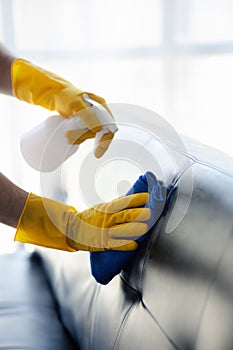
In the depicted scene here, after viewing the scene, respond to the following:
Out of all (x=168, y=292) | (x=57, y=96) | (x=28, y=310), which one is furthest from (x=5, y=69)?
(x=168, y=292)

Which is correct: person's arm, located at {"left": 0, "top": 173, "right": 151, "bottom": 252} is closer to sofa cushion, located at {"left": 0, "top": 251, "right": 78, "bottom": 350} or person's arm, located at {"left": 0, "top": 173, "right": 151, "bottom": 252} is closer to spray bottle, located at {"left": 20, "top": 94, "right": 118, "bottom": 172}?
spray bottle, located at {"left": 20, "top": 94, "right": 118, "bottom": 172}

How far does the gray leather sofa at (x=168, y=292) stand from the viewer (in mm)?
820

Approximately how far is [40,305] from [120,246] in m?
0.57

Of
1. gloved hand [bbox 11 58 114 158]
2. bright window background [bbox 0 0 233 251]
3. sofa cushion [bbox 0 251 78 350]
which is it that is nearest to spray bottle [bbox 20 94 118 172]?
gloved hand [bbox 11 58 114 158]

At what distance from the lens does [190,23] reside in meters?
2.62

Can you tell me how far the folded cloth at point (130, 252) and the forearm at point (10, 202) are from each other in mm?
183

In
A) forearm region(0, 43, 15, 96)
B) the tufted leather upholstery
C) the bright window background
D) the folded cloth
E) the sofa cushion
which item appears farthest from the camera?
the bright window background

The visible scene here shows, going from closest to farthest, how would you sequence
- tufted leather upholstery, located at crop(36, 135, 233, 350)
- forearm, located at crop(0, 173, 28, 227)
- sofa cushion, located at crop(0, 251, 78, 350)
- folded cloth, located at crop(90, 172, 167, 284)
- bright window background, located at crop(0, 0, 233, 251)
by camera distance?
tufted leather upholstery, located at crop(36, 135, 233, 350), folded cloth, located at crop(90, 172, 167, 284), forearm, located at crop(0, 173, 28, 227), sofa cushion, located at crop(0, 251, 78, 350), bright window background, located at crop(0, 0, 233, 251)

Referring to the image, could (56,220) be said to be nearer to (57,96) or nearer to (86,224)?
(86,224)

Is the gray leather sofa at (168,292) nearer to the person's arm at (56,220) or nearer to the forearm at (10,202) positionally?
the person's arm at (56,220)

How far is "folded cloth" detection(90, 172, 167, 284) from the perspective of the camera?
1024mm

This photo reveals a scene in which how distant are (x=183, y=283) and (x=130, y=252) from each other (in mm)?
203

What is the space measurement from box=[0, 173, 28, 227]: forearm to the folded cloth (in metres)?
0.18

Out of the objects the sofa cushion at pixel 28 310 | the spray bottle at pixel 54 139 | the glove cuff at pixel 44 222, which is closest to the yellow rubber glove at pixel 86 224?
the glove cuff at pixel 44 222
